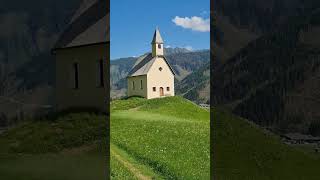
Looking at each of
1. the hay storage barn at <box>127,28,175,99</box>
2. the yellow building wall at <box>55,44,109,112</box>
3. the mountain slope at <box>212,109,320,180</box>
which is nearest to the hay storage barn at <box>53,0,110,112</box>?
the yellow building wall at <box>55,44,109,112</box>

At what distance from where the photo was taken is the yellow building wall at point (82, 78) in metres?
13.1

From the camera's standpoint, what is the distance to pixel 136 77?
46.3 metres

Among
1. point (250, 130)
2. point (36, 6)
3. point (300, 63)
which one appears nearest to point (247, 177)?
point (250, 130)

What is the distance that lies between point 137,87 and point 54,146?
31979 mm

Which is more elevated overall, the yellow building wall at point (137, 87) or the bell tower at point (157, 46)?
the bell tower at point (157, 46)

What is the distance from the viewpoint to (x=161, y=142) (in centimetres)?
2312

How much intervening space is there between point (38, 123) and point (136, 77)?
32.4m

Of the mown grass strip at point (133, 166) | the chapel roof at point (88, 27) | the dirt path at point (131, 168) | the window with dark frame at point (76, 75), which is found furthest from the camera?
the mown grass strip at point (133, 166)

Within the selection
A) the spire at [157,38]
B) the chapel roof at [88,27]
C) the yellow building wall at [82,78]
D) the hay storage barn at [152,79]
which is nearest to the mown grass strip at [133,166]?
the yellow building wall at [82,78]

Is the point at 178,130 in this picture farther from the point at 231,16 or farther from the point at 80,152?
the point at 80,152

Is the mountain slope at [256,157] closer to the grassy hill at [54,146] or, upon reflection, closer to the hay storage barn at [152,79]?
the grassy hill at [54,146]

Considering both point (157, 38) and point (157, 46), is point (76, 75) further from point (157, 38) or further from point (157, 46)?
point (157, 38)

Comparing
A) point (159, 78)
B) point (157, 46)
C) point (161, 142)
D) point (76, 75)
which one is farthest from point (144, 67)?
point (76, 75)

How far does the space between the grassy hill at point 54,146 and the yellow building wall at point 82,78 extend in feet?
1.68
